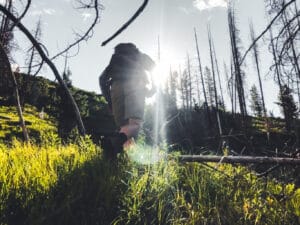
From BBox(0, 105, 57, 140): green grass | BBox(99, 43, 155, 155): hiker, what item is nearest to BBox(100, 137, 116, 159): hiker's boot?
BBox(99, 43, 155, 155): hiker

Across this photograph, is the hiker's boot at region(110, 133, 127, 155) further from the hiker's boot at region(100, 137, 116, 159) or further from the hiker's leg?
the hiker's leg

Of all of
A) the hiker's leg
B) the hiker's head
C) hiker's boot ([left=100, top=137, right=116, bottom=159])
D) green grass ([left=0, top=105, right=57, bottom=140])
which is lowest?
hiker's boot ([left=100, top=137, right=116, bottom=159])

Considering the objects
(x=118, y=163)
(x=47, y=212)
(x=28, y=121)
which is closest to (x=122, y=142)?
(x=118, y=163)

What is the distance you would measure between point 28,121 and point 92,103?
13.7 meters

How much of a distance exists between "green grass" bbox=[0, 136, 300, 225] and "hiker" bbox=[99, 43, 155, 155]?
1.69 ft

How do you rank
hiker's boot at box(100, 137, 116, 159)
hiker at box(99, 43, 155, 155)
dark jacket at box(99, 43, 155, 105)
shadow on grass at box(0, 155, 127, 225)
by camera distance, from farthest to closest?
dark jacket at box(99, 43, 155, 105) → hiker at box(99, 43, 155, 155) → hiker's boot at box(100, 137, 116, 159) → shadow on grass at box(0, 155, 127, 225)

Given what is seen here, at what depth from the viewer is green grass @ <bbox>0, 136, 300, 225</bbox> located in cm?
201

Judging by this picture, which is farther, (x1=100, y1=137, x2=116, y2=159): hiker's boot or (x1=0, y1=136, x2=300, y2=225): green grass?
(x1=100, y1=137, x2=116, y2=159): hiker's boot

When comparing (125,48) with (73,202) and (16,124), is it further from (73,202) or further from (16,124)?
(16,124)

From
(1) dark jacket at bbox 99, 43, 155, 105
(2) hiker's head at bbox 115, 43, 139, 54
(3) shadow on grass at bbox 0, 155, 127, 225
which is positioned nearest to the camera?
(3) shadow on grass at bbox 0, 155, 127, 225

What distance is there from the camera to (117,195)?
2.22m

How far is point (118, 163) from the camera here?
268 centimetres

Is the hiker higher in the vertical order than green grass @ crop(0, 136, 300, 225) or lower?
higher

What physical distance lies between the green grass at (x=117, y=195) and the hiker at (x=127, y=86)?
0.52 metres
